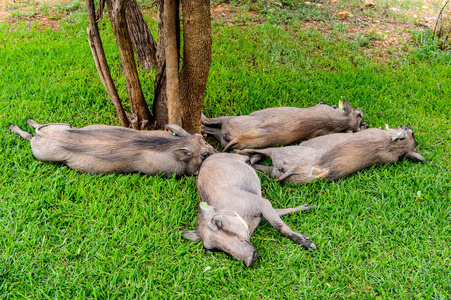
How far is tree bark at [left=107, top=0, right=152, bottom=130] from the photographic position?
380 centimetres

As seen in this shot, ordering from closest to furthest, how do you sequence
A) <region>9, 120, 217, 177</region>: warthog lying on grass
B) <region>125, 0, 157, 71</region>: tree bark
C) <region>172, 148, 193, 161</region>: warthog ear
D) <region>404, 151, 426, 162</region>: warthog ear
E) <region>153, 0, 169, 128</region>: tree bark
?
<region>9, 120, 217, 177</region>: warthog lying on grass
<region>172, 148, 193, 161</region>: warthog ear
<region>153, 0, 169, 128</region>: tree bark
<region>404, 151, 426, 162</region>: warthog ear
<region>125, 0, 157, 71</region>: tree bark

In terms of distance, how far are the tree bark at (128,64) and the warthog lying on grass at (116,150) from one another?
0.48 metres

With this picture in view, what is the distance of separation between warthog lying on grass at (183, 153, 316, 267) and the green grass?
0.13 metres

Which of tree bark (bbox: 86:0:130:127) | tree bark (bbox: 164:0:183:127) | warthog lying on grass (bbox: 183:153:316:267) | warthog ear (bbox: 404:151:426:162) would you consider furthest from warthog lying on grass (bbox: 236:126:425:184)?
tree bark (bbox: 86:0:130:127)

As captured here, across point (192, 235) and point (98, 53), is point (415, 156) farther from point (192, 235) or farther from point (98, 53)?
point (98, 53)

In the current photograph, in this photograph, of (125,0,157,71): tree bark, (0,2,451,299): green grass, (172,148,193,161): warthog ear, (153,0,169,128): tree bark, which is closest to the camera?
(0,2,451,299): green grass

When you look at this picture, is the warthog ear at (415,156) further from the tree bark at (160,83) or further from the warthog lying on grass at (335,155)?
the tree bark at (160,83)

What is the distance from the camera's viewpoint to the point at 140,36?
5.45m

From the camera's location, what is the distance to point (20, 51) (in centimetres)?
579

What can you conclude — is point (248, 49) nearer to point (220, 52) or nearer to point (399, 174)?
point (220, 52)

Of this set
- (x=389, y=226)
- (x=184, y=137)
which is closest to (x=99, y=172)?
(x=184, y=137)

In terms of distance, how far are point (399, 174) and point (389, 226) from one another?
2.90 ft

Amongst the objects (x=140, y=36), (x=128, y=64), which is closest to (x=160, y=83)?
(x=128, y=64)

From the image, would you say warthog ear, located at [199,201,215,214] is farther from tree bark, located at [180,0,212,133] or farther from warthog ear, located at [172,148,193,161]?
tree bark, located at [180,0,212,133]
